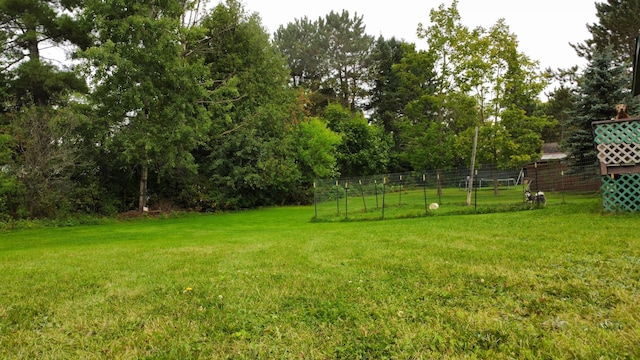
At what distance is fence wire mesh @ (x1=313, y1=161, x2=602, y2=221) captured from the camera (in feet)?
37.0

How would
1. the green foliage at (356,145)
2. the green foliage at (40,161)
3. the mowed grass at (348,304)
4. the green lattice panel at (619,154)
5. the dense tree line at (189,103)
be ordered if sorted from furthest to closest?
1. the green foliage at (356,145)
2. the dense tree line at (189,103)
3. the green foliage at (40,161)
4. the green lattice panel at (619,154)
5. the mowed grass at (348,304)

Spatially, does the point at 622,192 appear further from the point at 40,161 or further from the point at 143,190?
the point at 143,190

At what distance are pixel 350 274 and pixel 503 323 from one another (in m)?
1.72

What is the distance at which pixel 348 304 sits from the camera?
110 inches

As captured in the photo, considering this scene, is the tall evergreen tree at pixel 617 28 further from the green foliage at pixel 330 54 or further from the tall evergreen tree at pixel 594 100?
the green foliage at pixel 330 54

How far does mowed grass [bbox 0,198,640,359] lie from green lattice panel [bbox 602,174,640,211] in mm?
2816

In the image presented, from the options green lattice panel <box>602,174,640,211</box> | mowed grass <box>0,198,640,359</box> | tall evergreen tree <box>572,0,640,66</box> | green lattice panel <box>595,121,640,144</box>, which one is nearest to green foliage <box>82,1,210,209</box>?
mowed grass <box>0,198,640,359</box>

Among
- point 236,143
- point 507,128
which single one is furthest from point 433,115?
point 236,143

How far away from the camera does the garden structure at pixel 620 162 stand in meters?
6.96

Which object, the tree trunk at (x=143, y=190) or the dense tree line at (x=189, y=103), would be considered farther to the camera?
the tree trunk at (x=143, y=190)

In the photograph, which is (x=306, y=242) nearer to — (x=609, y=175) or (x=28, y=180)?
(x=609, y=175)

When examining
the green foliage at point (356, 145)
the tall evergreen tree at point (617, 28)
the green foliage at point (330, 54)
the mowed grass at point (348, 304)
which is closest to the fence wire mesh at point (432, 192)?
the mowed grass at point (348, 304)

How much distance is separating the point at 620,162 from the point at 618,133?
2.15 feet

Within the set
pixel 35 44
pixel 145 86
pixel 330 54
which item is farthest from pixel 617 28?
pixel 35 44
